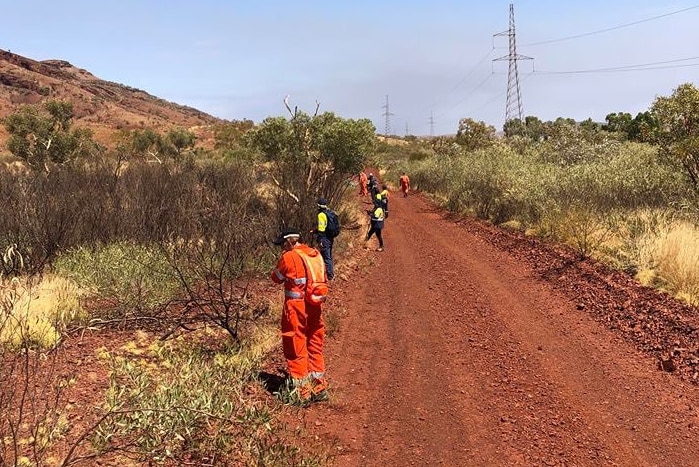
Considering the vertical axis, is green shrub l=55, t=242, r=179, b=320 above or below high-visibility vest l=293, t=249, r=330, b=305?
below

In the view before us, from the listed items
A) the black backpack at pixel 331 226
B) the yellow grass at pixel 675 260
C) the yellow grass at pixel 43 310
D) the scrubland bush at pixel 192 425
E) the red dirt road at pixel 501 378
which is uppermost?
the black backpack at pixel 331 226

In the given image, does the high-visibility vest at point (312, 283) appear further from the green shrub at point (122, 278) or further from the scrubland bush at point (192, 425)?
the green shrub at point (122, 278)

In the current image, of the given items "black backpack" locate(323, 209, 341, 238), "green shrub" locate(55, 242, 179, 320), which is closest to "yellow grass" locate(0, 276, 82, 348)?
"green shrub" locate(55, 242, 179, 320)

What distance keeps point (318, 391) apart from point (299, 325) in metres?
0.73

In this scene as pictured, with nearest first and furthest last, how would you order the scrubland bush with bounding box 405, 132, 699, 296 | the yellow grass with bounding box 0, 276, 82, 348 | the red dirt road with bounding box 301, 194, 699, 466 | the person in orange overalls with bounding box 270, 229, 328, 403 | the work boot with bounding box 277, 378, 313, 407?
1. the red dirt road with bounding box 301, 194, 699, 466
2. the work boot with bounding box 277, 378, 313, 407
3. the person in orange overalls with bounding box 270, 229, 328, 403
4. the yellow grass with bounding box 0, 276, 82, 348
5. the scrubland bush with bounding box 405, 132, 699, 296

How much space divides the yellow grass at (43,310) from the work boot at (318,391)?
2.60m

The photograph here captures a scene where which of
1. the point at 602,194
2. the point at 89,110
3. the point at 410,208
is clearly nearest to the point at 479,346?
the point at 602,194

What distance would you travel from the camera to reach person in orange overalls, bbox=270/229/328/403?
5215mm

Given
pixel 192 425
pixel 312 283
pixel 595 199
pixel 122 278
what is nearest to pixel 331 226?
pixel 122 278

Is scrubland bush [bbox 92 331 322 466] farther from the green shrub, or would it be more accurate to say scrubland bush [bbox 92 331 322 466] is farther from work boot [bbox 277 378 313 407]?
the green shrub

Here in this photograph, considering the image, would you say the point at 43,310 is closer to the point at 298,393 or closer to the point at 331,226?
the point at 298,393

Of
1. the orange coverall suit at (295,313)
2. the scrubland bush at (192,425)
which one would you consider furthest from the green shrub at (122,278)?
the orange coverall suit at (295,313)

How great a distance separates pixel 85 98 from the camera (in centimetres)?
8494

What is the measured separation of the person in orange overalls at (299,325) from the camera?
5215 mm
